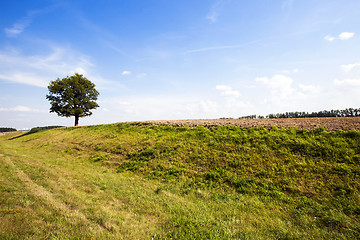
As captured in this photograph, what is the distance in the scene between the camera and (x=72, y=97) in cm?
4134

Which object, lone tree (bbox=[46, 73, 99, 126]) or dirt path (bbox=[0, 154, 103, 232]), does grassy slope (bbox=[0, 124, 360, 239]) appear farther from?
lone tree (bbox=[46, 73, 99, 126])

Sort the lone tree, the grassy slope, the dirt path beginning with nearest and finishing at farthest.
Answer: the grassy slope, the dirt path, the lone tree

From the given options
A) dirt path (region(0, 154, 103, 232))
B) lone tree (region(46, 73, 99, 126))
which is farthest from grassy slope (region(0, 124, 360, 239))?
lone tree (region(46, 73, 99, 126))

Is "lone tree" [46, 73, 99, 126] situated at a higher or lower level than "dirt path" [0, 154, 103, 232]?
higher

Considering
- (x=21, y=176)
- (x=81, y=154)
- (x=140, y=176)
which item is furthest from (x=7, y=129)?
(x=140, y=176)

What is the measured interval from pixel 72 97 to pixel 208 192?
46.2m

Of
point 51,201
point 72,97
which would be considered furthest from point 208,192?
point 72,97

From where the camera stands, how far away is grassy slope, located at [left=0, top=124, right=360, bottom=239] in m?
5.14

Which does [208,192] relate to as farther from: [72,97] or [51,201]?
[72,97]

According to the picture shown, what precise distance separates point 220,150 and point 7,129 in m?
95.9

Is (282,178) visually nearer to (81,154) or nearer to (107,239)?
(107,239)

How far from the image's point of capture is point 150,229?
204 inches

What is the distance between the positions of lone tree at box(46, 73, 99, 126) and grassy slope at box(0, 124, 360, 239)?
3421 centimetres

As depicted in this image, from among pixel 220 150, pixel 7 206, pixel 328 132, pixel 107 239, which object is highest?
pixel 328 132
